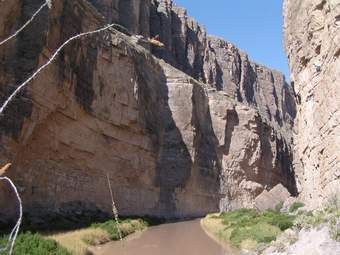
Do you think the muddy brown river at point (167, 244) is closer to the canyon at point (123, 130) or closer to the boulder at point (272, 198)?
the canyon at point (123, 130)

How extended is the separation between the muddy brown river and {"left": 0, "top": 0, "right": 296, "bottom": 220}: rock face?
15.9 ft

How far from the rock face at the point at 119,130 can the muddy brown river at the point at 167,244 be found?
4.84 metres

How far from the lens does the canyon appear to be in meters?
26.1

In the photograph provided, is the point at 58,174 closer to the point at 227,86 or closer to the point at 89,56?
the point at 89,56

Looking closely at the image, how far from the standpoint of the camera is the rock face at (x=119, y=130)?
2670cm

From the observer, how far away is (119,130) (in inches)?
1490

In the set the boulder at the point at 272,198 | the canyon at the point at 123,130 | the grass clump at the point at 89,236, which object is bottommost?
the grass clump at the point at 89,236

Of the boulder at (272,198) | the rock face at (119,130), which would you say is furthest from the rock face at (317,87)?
the boulder at (272,198)

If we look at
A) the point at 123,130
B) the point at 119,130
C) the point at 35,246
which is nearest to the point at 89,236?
the point at 35,246

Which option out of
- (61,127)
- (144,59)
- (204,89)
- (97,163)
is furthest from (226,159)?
(61,127)

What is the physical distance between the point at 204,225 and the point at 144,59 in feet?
56.5

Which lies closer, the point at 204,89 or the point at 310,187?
the point at 310,187

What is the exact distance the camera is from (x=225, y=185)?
54031 mm

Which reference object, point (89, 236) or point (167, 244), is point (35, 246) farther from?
point (167, 244)
